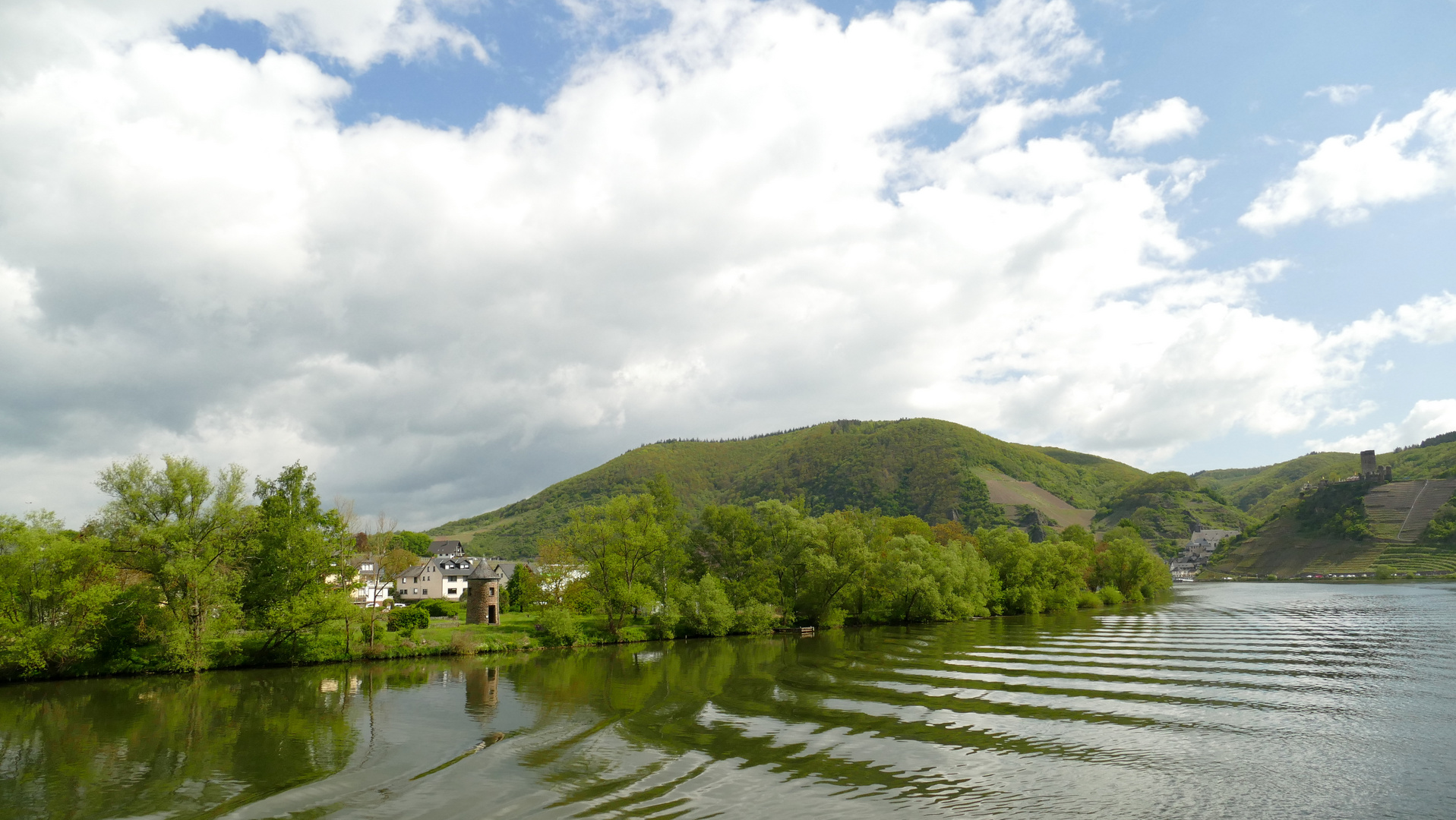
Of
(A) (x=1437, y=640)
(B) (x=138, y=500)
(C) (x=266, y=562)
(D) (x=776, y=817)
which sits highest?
(B) (x=138, y=500)

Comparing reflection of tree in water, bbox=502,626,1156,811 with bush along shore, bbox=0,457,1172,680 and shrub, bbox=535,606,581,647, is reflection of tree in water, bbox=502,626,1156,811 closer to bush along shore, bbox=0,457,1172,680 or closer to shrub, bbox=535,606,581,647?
shrub, bbox=535,606,581,647

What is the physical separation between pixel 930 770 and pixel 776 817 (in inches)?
233

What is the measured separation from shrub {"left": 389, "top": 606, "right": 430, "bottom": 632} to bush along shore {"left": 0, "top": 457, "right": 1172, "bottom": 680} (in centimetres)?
22

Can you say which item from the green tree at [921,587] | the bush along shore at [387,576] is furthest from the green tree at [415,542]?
the green tree at [921,587]

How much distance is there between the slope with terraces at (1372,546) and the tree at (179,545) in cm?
17821

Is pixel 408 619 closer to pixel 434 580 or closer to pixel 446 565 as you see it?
pixel 434 580

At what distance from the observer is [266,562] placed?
5006 cm

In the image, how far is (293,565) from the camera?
164ft

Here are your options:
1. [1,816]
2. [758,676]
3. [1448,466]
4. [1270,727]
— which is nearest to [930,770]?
[1270,727]

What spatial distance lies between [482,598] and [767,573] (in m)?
27.5

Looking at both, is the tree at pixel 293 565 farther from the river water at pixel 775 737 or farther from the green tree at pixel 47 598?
the green tree at pixel 47 598

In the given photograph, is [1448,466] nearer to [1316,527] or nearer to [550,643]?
[1316,527]

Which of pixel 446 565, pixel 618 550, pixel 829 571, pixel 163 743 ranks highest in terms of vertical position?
pixel 618 550

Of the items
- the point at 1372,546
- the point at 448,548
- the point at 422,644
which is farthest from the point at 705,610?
the point at 1372,546
